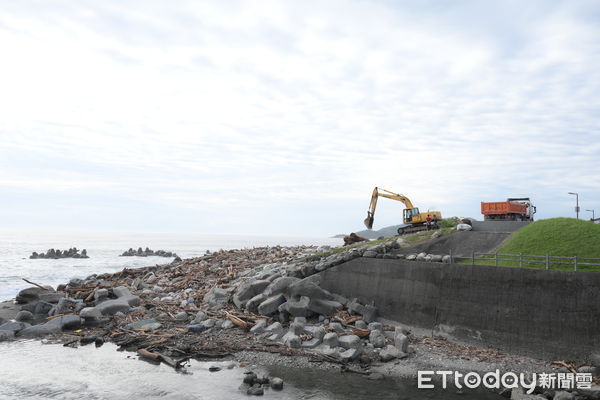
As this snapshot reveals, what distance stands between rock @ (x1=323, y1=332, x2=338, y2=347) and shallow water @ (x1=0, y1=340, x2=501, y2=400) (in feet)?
6.11

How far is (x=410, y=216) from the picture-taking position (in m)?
34.8

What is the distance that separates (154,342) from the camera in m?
16.8

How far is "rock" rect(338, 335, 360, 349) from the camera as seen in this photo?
614 inches

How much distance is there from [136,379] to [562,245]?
1806 cm

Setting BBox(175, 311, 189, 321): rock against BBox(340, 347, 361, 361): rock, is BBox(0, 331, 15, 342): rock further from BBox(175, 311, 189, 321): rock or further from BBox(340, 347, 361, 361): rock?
BBox(340, 347, 361, 361): rock

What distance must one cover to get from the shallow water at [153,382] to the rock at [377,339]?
2.55 m

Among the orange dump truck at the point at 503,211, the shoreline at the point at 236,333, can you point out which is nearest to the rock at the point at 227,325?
the shoreline at the point at 236,333

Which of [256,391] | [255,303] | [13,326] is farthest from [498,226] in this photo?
[13,326]

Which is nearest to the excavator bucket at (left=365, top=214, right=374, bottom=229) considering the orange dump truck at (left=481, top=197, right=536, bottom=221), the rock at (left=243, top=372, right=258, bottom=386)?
the orange dump truck at (left=481, top=197, right=536, bottom=221)

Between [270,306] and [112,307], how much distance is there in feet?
28.2

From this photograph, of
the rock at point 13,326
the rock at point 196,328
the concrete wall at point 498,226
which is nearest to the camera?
the rock at point 196,328

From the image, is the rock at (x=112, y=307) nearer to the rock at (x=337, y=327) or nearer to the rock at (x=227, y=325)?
the rock at (x=227, y=325)

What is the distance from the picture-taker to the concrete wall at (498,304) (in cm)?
1377

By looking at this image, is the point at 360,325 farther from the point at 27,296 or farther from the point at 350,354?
the point at 27,296
